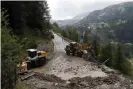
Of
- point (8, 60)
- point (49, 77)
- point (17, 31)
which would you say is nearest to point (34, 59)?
point (49, 77)

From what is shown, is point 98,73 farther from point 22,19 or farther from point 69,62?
point 22,19

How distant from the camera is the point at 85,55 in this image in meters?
35.5

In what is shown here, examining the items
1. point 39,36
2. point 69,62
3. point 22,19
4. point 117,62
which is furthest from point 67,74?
point 117,62

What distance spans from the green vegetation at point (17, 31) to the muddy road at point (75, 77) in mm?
2585

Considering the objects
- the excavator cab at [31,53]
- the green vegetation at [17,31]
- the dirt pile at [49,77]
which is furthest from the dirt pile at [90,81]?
the excavator cab at [31,53]

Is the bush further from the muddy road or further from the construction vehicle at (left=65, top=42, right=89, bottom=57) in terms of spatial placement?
the construction vehicle at (left=65, top=42, right=89, bottom=57)

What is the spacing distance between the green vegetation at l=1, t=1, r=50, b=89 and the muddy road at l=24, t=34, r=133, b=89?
259 cm

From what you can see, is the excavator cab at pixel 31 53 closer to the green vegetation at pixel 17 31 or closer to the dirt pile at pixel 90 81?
the green vegetation at pixel 17 31

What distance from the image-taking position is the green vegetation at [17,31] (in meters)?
16.0

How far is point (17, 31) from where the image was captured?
42.4 metres

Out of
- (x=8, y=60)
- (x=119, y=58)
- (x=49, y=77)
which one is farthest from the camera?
(x=119, y=58)

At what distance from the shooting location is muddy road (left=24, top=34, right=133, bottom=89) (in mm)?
22453

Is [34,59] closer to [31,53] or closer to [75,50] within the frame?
[31,53]

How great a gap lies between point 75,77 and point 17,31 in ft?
64.6
